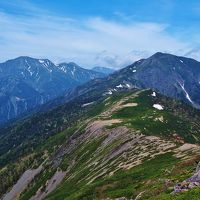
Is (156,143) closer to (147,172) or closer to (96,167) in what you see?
(96,167)

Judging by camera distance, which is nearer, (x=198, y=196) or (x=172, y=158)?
(x=198, y=196)

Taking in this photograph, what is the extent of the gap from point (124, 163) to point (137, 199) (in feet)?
285

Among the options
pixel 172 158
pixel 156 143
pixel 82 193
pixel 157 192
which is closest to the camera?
pixel 157 192

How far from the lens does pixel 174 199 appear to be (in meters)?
59.9

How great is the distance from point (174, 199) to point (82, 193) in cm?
7189

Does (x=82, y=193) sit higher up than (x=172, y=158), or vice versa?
(x=172, y=158)

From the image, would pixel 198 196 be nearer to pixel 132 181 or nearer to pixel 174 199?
pixel 174 199

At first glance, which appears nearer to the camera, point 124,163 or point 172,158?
point 172,158

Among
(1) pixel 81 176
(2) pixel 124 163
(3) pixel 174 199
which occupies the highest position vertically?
(3) pixel 174 199

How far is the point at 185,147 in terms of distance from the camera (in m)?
157

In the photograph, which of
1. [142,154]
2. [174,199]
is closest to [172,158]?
[142,154]

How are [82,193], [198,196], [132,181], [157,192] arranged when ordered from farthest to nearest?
1. [82,193]
2. [132,181]
3. [157,192]
4. [198,196]

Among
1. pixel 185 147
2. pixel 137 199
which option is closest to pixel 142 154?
pixel 185 147

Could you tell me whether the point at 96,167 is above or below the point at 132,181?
below
